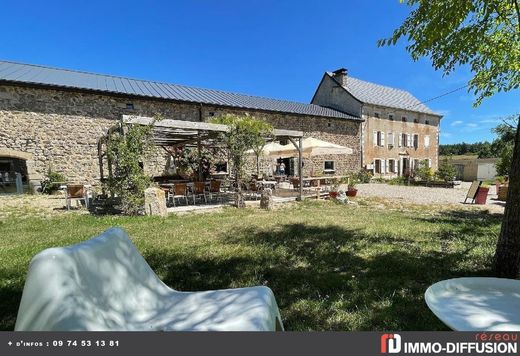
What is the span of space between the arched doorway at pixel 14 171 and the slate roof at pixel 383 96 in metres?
22.2

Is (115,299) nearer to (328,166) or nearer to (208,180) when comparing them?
(208,180)

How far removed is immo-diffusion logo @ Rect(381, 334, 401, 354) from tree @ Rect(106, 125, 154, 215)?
7.07 m

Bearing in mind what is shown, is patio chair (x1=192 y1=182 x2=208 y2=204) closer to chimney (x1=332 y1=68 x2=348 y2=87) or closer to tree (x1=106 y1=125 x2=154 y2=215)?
tree (x1=106 y1=125 x2=154 y2=215)

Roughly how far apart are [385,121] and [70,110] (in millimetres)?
23211

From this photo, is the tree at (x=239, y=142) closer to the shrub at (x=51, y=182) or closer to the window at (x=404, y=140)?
the shrub at (x=51, y=182)

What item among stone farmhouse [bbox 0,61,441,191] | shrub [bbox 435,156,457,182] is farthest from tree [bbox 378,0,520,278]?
shrub [bbox 435,156,457,182]

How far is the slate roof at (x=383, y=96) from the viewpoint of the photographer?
988 inches

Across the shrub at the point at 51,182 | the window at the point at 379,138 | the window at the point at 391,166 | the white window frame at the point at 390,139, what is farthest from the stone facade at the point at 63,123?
the window at the point at 391,166

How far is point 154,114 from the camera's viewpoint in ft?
48.1

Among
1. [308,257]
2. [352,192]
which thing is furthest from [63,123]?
[308,257]

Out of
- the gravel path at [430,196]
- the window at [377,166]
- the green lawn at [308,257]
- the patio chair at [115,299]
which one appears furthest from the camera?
the window at [377,166]

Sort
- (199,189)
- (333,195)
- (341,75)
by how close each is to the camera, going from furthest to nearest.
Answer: (341,75) < (333,195) < (199,189)

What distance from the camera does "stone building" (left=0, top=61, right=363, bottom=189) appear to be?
11.9 meters

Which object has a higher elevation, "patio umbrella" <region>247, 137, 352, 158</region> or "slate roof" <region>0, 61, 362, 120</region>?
"slate roof" <region>0, 61, 362, 120</region>
